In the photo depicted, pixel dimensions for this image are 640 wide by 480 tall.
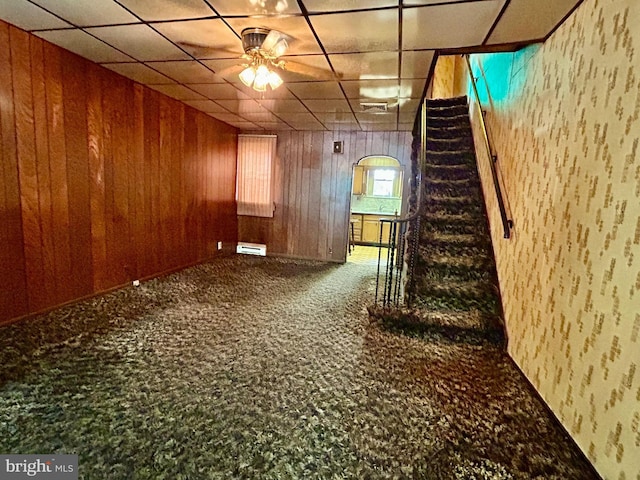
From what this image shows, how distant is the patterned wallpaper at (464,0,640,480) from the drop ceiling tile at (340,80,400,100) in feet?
4.24

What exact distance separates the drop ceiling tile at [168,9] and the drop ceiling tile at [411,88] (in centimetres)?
197

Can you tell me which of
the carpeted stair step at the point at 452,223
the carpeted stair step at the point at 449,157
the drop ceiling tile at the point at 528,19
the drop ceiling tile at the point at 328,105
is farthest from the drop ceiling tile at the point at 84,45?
the carpeted stair step at the point at 449,157

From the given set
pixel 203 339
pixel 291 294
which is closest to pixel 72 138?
pixel 203 339

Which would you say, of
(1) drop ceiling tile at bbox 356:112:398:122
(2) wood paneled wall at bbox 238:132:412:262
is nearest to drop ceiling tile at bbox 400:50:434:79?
(1) drop ceiling tile at bbox 356:112:398:122

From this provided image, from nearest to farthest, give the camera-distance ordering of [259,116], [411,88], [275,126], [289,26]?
1. [289,26]
2. [411,88]
3. [259,116]
4. [275,126]

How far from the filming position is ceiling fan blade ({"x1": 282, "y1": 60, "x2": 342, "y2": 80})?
2.99 m

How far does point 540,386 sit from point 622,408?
69cm

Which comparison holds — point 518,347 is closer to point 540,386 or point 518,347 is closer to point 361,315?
point 540,386

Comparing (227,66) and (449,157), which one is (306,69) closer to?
(227,66)

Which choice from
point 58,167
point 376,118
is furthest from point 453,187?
point 58,167

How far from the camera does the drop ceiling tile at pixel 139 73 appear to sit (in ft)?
10.6

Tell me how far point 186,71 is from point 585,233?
3506 mm

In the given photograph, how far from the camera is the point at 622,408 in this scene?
130 centimetres

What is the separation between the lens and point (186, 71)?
10.8ft
